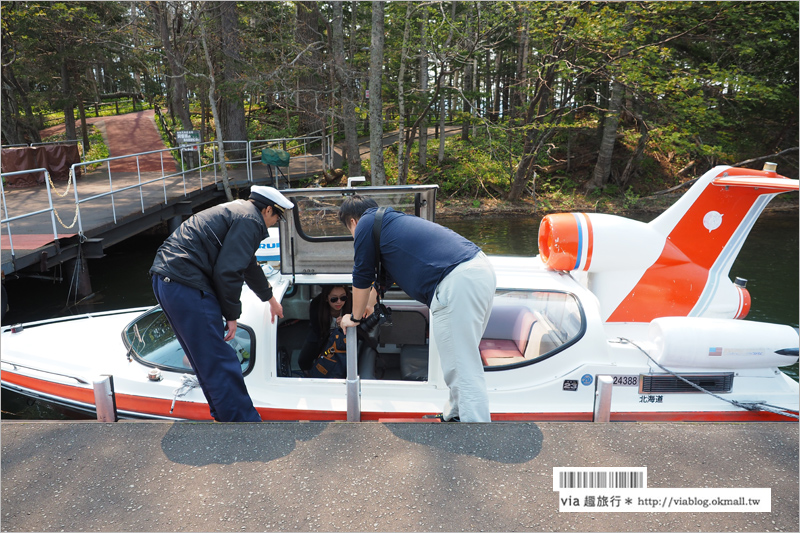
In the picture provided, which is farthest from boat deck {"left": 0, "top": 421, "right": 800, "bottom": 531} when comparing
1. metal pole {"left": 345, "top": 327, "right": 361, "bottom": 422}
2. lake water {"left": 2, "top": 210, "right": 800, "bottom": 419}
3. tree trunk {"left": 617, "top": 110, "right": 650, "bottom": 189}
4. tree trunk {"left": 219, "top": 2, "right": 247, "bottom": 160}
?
tree trunk {"left": 617, "top": 110, "right": 650, "bottom": 189}

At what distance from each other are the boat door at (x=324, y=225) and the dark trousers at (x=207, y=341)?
1.11m

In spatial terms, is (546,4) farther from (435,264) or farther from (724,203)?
(435,264)

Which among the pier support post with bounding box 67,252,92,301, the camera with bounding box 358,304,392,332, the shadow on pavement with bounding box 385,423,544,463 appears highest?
the camera with bounding box 358,304,392,332

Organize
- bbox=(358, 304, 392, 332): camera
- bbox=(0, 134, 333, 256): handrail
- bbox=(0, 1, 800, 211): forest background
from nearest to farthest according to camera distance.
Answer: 1. bbox=(358, 304, 392, 332): camera
2. bbox=(0, 134, 333, 256): handrail
3. bbox=(0, 1, 800, 211): forest background

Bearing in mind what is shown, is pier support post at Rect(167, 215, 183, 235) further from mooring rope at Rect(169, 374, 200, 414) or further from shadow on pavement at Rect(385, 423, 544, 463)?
shadow on pavement at Rect(385, 423, 544, 463)

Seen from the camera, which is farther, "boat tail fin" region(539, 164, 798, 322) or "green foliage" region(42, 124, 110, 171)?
"green foliage" region(42, 124, 110, 171)

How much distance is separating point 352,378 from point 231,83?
1379cm

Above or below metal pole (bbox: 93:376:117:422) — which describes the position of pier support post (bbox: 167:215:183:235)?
below

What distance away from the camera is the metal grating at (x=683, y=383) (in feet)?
12.9

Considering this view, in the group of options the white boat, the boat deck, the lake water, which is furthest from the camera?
the lake water

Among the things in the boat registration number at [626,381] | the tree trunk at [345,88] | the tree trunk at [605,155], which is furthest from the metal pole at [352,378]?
the tree trunk at [605,155]

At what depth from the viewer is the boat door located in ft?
14.1

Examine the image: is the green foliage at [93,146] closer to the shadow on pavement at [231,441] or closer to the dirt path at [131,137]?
the dirt path at [131,137]

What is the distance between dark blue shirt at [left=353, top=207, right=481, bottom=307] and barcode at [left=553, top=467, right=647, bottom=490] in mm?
1213
